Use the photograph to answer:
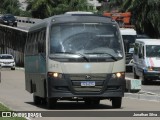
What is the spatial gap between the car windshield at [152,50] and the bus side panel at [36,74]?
552 inches

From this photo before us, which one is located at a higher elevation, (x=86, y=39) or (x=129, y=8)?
(x=86, y=39)

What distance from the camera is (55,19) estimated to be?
2098cm

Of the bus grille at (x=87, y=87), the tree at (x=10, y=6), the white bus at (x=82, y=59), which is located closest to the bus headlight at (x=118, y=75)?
the white bus at (x=82, y=59)

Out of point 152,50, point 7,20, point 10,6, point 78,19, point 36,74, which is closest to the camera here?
point 78,19

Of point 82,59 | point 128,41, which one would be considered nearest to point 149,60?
point 82,59

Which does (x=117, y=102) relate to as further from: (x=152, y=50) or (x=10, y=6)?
(x=10, y=6)

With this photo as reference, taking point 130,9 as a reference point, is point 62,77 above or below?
above

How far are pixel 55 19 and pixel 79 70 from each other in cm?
176

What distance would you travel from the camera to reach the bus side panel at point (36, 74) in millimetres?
21500

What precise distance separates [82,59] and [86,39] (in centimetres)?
69

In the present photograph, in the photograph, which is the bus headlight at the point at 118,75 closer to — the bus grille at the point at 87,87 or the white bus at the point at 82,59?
the white bus at the point at 82,59

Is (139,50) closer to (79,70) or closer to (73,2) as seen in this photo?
(79,70)

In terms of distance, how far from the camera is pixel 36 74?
22.8 meters

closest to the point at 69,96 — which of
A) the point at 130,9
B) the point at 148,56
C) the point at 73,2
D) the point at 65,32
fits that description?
the point at 65,32
